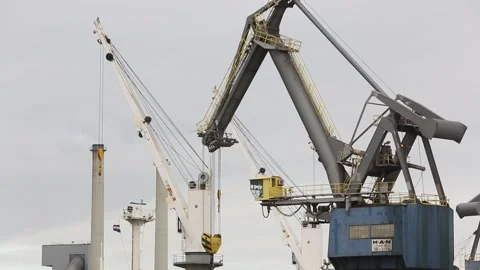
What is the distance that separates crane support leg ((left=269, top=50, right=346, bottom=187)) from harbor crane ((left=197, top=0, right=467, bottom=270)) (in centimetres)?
6

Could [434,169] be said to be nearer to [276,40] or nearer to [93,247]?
[276,40]

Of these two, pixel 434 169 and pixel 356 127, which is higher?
pixel 356 127

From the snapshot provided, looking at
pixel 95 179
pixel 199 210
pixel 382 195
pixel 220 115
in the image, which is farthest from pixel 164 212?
pixel 382 195

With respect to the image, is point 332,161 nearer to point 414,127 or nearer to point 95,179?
point 414,127

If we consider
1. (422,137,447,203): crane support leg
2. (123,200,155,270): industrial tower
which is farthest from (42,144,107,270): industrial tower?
(422,137,447,203): crane support leg

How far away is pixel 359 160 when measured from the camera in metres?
66.6

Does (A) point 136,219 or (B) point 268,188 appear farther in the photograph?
(A) point 136,219

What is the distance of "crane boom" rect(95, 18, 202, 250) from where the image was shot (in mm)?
92125

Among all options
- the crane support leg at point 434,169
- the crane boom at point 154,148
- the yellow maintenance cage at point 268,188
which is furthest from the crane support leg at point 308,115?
the crane boom at point 154,148

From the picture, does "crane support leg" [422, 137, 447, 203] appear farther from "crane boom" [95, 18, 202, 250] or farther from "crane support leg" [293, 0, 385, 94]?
"crane boom" [95, 18, 202, 250]

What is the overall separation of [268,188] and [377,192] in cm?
751

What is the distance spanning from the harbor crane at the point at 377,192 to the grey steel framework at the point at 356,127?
6 centimetres

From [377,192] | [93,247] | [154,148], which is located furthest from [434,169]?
[93,247]

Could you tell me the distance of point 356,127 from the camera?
216 ft
